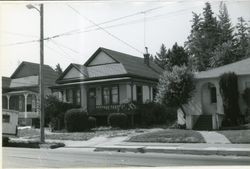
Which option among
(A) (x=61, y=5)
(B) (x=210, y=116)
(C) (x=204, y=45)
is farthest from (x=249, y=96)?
(C) (x=204, y=45)

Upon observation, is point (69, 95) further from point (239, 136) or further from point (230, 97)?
point (239, 136)

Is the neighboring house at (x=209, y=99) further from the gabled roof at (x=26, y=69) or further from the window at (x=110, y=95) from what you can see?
the gabled roof at (x=26, y=69)

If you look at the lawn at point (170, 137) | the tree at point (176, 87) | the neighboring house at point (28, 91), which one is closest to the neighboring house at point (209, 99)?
the tree at point (176, 87)

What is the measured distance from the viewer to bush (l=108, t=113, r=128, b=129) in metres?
22.7

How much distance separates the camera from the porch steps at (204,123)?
64.9ft

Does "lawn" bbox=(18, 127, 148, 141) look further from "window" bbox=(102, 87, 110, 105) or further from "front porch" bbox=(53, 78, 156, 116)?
"window" bbox=(102, 87, 110, 105)

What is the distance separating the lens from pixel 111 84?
25.9 metres

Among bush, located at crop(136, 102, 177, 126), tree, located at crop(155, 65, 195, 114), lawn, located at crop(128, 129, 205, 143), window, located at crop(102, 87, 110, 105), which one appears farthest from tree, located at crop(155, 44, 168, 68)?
window, located at crop(102, 87, 110, 105)

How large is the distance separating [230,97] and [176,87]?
2526 millimetres

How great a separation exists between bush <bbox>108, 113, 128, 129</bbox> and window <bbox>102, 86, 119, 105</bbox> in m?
3.14

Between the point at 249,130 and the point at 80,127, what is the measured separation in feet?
26.0

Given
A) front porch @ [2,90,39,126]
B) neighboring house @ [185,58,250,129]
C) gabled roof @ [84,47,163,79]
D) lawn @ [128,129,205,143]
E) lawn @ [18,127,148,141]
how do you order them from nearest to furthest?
lawn @ [128,129,205,143]
front porch @ [2,90,39,126]
lawn @ [18,127,148,141]
neighboring house @ [185,58,250,129]
gabled roof @ [84,47,163,79]

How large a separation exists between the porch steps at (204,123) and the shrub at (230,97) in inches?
32.8

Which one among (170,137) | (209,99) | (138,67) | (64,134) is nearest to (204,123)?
(209,99)
